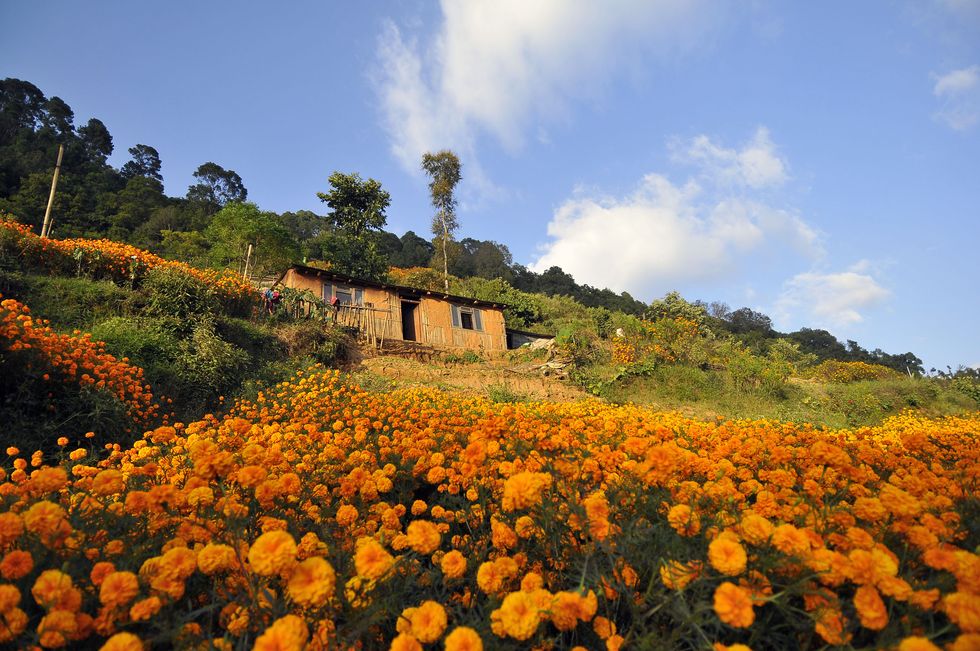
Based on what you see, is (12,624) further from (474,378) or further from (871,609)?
(474,378)

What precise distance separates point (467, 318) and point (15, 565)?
59.6 feet

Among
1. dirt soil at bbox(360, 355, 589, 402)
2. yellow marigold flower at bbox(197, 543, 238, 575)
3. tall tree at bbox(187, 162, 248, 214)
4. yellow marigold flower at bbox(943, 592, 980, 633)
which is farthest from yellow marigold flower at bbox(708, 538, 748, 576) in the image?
tall tree at bbox(187, 162, 248, 214)

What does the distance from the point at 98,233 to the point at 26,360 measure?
1198 inches

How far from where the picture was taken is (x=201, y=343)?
29.0 feet

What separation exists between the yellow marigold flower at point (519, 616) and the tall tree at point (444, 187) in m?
29.3

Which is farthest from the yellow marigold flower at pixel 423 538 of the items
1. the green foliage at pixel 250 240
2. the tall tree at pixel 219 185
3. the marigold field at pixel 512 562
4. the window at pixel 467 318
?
the tall tree at pixel 219 185

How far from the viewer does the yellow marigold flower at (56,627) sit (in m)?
1.05

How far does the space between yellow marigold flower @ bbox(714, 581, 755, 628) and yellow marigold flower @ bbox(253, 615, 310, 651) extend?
988 mm

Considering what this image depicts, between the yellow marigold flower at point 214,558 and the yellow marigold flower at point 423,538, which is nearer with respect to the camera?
the yellow marigold flower at point 214,558

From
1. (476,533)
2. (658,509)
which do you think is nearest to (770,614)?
(658,509)

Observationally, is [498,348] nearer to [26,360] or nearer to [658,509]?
[26,360]

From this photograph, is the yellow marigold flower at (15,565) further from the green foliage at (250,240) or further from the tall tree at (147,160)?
the tall tree at (147,160)

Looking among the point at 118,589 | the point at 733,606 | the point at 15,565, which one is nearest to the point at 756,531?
the point at 733,606

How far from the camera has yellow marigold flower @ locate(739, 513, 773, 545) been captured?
4.37 ft
